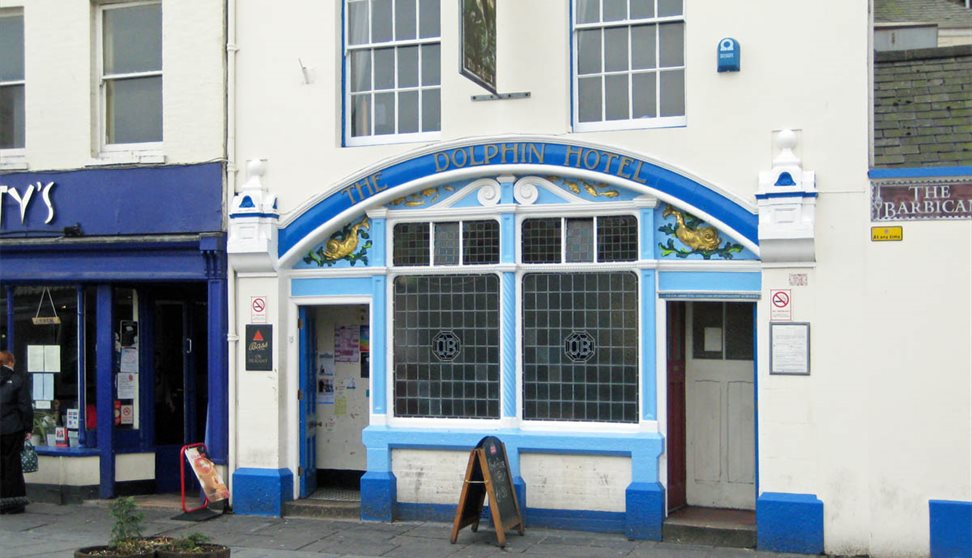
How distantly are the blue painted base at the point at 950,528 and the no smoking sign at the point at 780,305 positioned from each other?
2.01 metres

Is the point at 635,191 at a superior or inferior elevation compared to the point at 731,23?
inferior

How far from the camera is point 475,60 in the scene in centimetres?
1034

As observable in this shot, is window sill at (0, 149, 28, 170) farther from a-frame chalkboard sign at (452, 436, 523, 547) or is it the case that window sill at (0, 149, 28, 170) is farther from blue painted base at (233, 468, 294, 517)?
a-frame chalkboard sign at (452, 436, 523, 547)

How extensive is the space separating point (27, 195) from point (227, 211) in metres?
2.71

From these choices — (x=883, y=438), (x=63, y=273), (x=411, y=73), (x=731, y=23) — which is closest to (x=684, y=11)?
(x=731, y=23)

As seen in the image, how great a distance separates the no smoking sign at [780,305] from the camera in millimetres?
9992

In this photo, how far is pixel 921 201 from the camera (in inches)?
378

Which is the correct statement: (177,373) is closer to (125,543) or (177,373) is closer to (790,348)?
(125,543)

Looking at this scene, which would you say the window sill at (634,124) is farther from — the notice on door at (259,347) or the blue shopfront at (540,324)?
the notice on door at (259,347)

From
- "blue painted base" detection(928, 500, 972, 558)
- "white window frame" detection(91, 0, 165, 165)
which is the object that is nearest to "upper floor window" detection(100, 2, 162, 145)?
"white window frame" detection(91, 0, 165, 165)

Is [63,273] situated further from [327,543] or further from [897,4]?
[897,4]

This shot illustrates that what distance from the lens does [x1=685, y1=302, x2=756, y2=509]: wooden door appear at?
1112cm

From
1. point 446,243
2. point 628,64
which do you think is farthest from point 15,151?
point 628,64

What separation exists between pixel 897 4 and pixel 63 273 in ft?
42.8
